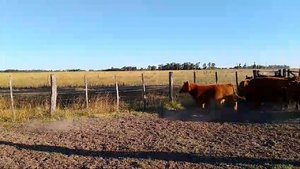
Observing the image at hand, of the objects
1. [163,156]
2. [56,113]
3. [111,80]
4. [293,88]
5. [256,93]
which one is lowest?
[163,156]

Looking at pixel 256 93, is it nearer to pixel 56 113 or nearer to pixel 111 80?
pixel 56 113

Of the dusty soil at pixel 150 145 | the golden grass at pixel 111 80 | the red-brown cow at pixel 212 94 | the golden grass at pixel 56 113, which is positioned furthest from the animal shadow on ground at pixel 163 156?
the golden grass at pixel 111 80

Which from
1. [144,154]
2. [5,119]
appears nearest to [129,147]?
[144,154]

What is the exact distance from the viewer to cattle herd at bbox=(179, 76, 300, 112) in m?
12.9

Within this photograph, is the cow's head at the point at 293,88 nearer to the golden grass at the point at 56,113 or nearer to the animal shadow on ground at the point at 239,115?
the animal shadow on ground at the point at 239,115

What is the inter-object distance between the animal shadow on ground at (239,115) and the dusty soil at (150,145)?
838mm

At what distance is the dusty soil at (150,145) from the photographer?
619cm

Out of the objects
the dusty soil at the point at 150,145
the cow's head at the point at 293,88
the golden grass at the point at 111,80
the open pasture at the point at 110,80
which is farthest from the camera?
the golden grass at the point at 111,80

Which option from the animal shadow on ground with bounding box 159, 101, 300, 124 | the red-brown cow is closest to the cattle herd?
the red-brown cow

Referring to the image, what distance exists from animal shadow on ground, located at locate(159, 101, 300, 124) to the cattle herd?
318 mm

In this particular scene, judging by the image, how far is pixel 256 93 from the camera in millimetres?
13547

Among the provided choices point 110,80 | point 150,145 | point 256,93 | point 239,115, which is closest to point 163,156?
point 150,145

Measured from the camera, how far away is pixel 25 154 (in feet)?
23.1

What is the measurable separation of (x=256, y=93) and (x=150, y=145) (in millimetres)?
7605
